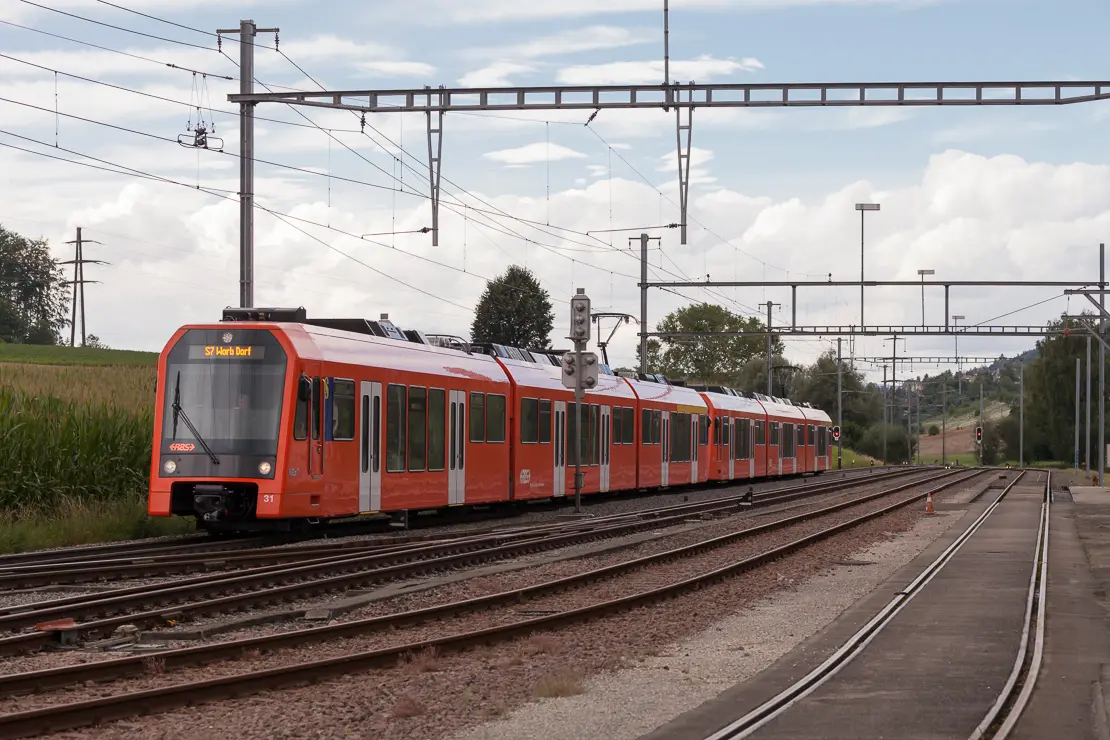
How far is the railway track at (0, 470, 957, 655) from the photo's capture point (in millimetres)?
11992

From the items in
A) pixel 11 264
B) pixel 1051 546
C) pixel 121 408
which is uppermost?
pixel 11 264

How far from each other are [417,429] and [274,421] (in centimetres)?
452

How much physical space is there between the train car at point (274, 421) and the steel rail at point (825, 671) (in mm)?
8316

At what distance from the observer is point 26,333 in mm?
112375

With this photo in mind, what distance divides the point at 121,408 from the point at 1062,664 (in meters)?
18.0

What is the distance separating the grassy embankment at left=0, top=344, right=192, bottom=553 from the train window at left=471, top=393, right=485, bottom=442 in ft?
17.8

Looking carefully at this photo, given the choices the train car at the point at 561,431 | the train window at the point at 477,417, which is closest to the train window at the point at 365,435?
the train window at the point at 477,417

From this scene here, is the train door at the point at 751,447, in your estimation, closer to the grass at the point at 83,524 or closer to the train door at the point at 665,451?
the train door at the point at 665,451

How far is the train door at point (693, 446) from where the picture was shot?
4453 cm

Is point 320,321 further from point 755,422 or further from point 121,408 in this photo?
point 755,422

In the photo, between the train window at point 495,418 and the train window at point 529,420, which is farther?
the train window at point 529,420

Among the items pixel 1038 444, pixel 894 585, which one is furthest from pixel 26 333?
pixel 894 585

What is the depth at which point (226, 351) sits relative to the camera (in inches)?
796

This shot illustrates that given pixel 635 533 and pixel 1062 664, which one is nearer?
pixel 1062 664
